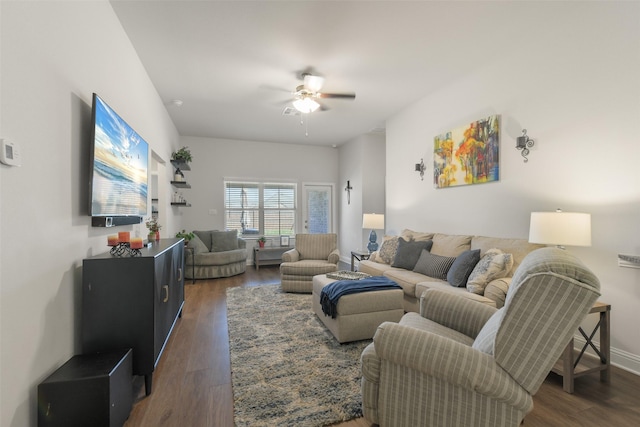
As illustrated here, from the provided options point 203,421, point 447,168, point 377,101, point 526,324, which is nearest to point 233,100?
point 377,101

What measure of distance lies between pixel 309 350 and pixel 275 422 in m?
0.87

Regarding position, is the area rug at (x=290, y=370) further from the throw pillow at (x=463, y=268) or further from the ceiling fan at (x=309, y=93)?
the ceiling fan at (x=309, y=93)

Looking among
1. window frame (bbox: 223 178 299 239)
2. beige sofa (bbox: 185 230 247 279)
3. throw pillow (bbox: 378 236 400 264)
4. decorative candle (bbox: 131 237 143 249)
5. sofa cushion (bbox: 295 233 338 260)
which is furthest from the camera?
window frame (bbox: 223 178 299 239)

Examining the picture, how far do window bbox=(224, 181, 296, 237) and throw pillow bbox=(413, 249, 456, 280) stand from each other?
4158 mm

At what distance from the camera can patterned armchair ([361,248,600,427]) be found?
3.68 ft

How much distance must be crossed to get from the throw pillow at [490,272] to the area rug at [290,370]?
3.62 ft

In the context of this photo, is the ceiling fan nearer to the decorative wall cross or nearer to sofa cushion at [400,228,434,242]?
sofa cushion at [400,228,434,242]

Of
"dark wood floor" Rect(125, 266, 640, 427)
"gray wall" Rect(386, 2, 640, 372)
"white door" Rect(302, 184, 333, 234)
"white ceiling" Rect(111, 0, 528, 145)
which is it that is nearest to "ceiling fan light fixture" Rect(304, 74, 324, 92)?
"white ceiling" Rect(111, 0, 528, 145)

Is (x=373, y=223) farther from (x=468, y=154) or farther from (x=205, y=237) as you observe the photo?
(x=205, y=237)

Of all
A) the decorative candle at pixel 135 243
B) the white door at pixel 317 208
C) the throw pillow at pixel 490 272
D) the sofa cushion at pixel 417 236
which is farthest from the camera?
the white door at pixel 317 208

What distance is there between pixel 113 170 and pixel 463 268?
3140mm

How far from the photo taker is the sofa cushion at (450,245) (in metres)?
3.27

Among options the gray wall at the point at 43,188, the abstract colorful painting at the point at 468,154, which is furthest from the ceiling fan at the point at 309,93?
the gray wall at the point at 43,188

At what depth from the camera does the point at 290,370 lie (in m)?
2.17
